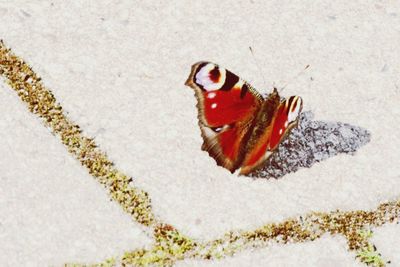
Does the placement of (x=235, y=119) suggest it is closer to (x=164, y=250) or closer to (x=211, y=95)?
(x=211, y=95)

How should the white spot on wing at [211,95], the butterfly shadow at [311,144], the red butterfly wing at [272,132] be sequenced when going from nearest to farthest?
the red butterfly wing at [272,132]
the white spot on wing at [211,95]
the butterfly shadow at [311,144]

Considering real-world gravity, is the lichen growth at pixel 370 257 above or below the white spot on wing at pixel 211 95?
below

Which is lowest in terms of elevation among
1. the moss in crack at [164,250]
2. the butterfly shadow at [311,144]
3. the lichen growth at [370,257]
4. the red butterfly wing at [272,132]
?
the lichen growth at [370,257]

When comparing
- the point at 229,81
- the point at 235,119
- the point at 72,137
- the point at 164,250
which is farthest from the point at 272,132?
the point at 72,137

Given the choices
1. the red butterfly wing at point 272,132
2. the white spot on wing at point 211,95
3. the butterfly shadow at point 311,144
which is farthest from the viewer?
the butterfly shadow at point 311,144

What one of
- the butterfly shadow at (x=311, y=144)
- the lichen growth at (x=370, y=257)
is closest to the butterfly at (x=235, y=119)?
the butterfly shadow at (x=311, y=144)

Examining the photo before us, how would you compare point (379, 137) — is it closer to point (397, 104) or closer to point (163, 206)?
point (397, 104)

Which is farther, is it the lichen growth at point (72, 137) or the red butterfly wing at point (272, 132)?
the lichen growth at point (72, 137)

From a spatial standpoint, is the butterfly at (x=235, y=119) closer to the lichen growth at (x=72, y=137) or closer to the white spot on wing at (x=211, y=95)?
the white spot on wing at (x=211, y=95)
